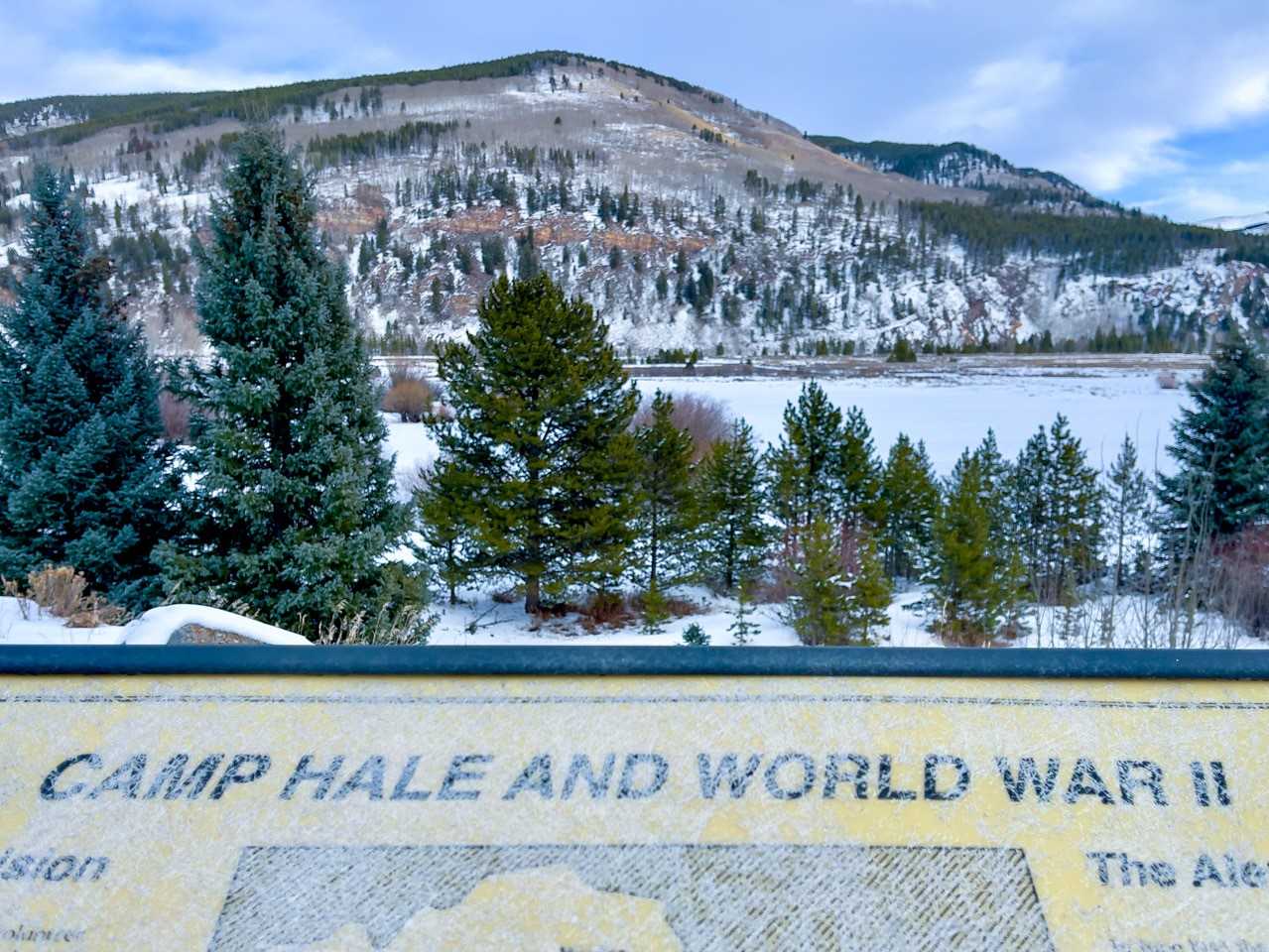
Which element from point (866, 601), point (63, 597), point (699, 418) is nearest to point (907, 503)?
→ point (866, 601)

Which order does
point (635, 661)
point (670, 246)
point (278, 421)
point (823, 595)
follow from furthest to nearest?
point (670, 246) → point (823, 595) → point (278, 421) → point (635, 661)

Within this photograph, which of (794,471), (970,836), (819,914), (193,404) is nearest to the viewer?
(819,914)

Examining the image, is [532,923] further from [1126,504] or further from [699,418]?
[699,418]

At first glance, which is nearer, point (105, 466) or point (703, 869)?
point (703, 869)

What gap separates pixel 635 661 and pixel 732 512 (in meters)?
26.1

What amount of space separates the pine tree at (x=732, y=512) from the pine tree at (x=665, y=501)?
1.01 metres

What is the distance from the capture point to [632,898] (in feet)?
5.76

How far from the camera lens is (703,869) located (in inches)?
71.1

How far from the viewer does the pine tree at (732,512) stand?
27.7m

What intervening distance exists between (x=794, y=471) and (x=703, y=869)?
26.4m

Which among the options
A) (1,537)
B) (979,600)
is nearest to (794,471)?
(979,600)

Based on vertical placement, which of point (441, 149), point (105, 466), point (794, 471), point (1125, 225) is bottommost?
point (794, 471)

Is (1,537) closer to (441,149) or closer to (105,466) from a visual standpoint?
(105,466)

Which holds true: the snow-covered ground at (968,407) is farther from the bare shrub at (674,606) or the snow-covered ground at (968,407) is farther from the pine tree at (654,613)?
the pine tree at (654,613)
